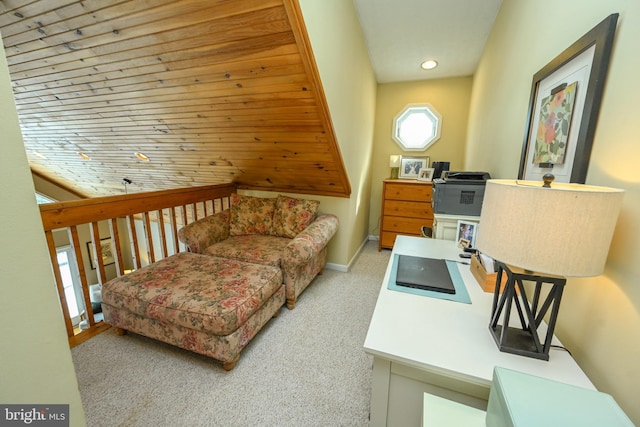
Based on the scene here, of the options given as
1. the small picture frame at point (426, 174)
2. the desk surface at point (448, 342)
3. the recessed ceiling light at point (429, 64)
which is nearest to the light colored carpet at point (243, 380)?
the desk surface at point (448, 342)

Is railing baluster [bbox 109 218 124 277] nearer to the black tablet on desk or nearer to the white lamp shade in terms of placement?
the black tablet on desk

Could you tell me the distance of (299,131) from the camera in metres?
1.94

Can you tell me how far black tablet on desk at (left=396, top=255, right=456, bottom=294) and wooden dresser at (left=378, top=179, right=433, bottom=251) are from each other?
178 cm

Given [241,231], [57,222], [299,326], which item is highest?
[57,222]

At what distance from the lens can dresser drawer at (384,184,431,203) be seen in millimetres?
2980

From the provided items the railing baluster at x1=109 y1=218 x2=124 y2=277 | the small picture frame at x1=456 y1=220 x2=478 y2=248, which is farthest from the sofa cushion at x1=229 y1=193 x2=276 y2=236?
the small picture frame at x1=456 y1=220 x2=478 y2=248

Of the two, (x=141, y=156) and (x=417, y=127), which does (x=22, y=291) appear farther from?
(x=417, y=127)

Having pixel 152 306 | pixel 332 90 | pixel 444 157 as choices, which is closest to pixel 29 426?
pixel 152 306

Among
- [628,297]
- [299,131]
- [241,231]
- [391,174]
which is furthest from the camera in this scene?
[391,174]

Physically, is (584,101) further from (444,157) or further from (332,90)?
(444,157)

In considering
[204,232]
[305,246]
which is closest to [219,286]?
[305,246]

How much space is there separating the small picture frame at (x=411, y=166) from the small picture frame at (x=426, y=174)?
0.17 metres

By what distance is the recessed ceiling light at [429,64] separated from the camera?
272cm

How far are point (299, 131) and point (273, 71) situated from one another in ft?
1.64
